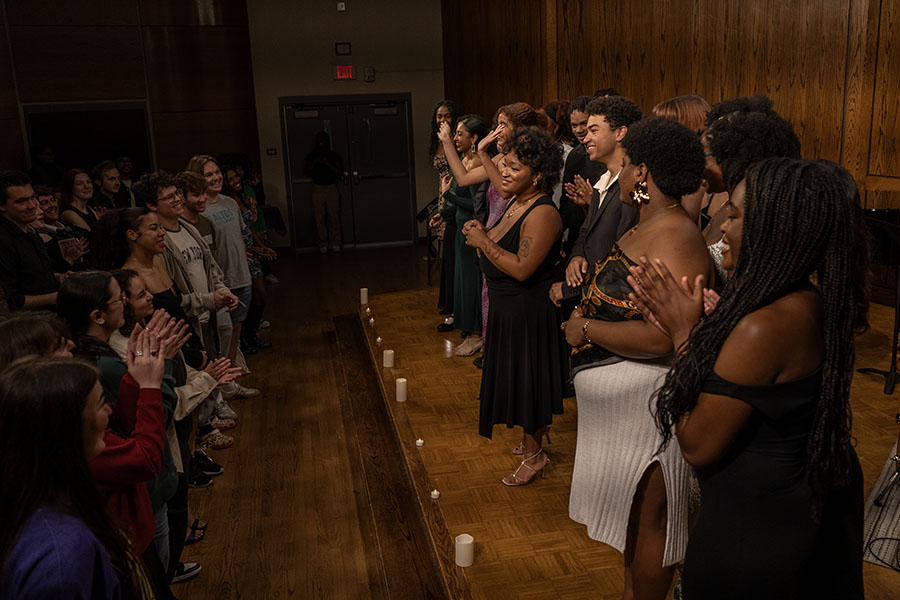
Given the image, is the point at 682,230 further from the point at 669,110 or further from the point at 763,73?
the point at 763,73

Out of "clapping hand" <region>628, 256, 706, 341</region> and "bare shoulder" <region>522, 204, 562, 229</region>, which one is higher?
"clapping hand" <region>628, 256, 706, 341</region>

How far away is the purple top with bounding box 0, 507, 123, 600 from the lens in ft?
4.10

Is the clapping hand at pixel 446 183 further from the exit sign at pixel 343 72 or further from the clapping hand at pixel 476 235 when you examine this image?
the exit sign at pixel 343 72

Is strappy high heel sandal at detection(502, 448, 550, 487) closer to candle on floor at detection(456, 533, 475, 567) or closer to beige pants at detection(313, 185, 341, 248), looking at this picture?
candle on floor at detection(456, 533, 475, 567)

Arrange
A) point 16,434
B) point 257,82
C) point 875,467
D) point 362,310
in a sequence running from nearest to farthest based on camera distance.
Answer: point 16,434, point 875,467, point 362,310, point 257,82

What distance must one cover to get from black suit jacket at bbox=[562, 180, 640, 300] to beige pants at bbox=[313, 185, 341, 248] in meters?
7.88

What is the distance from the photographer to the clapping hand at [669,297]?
1.54 m

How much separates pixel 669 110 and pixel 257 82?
7.95 metres

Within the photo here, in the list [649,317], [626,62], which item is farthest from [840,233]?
→ [626,62]

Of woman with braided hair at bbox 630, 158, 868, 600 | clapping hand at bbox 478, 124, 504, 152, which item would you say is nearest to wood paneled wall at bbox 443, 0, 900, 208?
clapping hand at bbox 478, 124, 504, 152

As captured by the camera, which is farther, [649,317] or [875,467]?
[875,467]

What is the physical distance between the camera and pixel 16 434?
134 cm

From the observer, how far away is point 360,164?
10875 millimetres

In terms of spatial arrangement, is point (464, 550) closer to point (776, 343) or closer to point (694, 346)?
point (694, 346)
